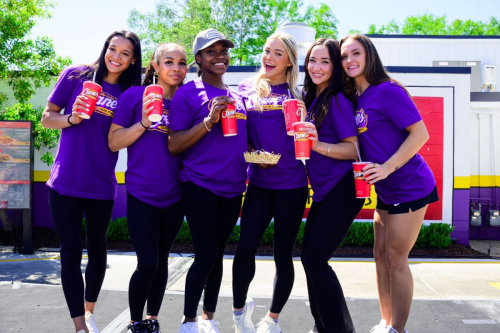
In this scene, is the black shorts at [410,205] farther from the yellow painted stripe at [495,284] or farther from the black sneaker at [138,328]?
the yellow painted stripe at [495,284]

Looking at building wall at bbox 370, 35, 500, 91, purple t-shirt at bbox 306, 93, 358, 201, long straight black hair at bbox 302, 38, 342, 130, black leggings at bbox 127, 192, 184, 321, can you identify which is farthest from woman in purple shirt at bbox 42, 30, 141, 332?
building wall at bbox 370, 35, 500, 91

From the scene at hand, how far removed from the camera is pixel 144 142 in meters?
3.19

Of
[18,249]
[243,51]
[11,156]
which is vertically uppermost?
[243,51]

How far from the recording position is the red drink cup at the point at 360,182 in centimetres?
292

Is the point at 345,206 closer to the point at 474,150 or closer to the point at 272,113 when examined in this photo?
the point at 272,113

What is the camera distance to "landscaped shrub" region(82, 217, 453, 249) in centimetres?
852

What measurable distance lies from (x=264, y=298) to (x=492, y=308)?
2.21m


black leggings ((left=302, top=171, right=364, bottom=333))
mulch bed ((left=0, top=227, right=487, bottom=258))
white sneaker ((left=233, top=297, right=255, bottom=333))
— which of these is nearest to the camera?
black leggings ((left=302, top=171, right=364, bottom=333))

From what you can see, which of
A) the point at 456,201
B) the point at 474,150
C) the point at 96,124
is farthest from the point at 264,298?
the point at 474,150

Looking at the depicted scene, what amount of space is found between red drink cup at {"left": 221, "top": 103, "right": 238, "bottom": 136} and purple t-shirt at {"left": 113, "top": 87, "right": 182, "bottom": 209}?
0.46m

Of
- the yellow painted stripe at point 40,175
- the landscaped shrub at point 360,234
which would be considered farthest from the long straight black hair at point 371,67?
the yellow painted stripe at point 40,175

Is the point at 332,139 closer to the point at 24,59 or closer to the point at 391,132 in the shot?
the point at 391,132

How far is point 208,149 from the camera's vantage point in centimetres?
316

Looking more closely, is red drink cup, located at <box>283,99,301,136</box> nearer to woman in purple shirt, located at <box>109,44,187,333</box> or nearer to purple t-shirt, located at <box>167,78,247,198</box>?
purple t-shirt, located at <box>167,78,247,198</box>
